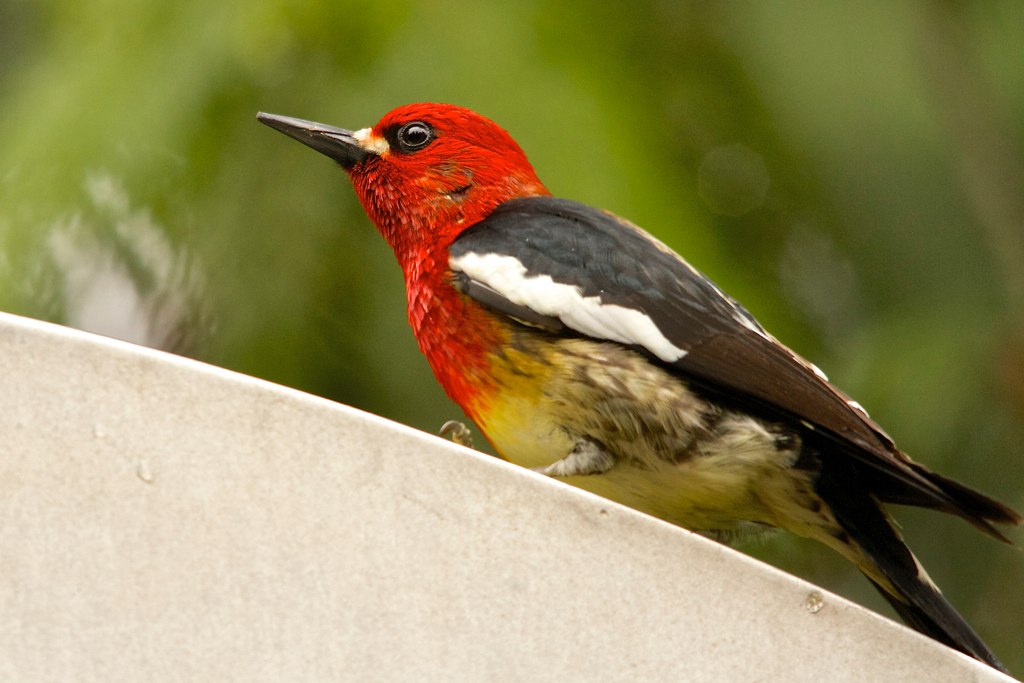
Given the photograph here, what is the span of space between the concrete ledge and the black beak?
1.37m

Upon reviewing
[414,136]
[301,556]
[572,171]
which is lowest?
[301,556]

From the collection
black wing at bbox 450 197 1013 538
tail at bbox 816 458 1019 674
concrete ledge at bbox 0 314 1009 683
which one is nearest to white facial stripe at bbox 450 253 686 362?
black wing at bbox 450 197 1013 538

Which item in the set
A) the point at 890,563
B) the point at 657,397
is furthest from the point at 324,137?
the point at 890,563

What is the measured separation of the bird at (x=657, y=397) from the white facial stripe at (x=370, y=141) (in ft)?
0.96

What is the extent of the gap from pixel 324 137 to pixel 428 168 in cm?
27

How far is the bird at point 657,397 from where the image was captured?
8.52 ft

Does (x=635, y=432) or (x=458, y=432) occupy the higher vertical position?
(x=635, y=432)

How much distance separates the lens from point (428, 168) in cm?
334

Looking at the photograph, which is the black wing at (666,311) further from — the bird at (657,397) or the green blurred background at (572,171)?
the green blurred background at (572,171)

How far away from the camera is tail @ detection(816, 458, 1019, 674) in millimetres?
2467

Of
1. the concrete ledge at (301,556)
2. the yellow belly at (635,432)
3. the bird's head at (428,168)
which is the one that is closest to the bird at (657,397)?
the yellow belly at (635,432)

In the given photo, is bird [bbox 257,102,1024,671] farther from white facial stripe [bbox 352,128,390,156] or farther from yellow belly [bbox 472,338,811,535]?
white facial stripe [bbox 352,128,390,156]

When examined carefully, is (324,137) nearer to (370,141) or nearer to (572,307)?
(370,141)

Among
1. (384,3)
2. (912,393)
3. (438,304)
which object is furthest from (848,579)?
(384,3)
